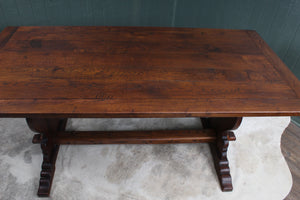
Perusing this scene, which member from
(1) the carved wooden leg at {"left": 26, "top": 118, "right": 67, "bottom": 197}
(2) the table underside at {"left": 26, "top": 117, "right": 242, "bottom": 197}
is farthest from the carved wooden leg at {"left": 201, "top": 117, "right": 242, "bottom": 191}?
(1) the carved wooden leg at {"left": 26, "top": 118, "right": 67, "bottom": 197}

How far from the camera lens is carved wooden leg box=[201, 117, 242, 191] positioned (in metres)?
1.47

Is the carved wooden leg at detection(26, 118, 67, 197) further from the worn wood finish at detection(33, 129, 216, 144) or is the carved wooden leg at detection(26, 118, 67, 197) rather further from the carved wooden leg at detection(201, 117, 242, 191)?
the carved wooden leg at detection(201, 117, 242, 191)

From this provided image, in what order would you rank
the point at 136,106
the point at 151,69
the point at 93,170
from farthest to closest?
1. the point at 93,170
2. the point at 151,69
3. the point at 136,106

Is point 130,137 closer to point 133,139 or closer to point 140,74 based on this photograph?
point 133,139

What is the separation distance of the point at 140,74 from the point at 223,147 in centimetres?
77

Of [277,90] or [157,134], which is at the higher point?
[277,90]

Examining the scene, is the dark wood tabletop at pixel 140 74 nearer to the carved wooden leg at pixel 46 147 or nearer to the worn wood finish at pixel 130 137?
the carved wooden leg at pixel 46 147

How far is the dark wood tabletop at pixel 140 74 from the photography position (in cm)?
106

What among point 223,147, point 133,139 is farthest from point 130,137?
point 223,147

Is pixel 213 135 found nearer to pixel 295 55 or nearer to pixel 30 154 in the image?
pixel 295 55

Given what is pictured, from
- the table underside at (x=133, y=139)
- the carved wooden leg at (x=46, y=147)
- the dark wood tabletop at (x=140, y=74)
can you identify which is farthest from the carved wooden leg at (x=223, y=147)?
the carved wooden leg at (x=46, y=147)

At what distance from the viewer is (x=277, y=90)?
119 cm

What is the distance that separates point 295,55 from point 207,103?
53.1 inches

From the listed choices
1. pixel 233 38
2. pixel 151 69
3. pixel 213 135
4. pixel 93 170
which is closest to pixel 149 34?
pixel 151 69
